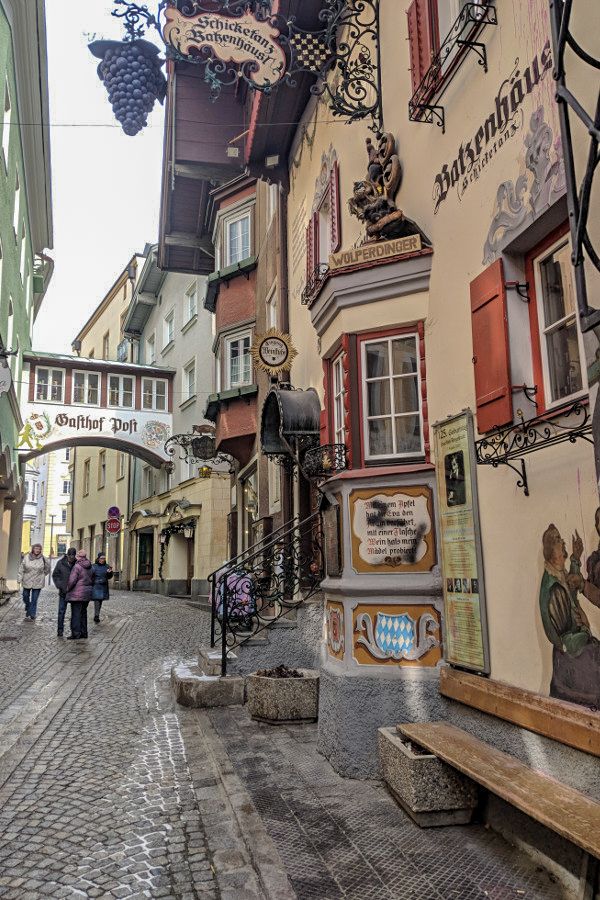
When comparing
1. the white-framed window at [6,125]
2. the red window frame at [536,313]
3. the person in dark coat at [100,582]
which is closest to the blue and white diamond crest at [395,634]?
the red window frame at [536,313]

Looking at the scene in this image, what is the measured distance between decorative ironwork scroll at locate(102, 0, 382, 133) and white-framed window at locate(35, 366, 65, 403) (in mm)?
21612

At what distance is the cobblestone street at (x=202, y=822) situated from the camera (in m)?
3.69

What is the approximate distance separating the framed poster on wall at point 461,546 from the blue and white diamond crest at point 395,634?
12.6 inches

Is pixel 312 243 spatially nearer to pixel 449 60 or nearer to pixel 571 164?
pixel 449 60

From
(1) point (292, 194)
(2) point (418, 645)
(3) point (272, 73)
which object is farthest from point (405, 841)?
(1) point (292, 194)

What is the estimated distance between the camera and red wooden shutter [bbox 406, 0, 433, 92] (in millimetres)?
6324

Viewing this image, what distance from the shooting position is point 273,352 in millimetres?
10750

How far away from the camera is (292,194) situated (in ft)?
40.3

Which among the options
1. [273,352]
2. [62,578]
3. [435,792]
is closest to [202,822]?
[435,792]

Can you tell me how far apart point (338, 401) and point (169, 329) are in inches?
942

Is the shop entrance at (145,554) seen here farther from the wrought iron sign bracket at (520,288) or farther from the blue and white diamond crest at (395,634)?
the wrought iron sign bracket at (520,288)

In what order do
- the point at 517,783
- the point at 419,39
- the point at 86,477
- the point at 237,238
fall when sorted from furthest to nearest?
the point at 86,477, the point at 237,238, the point at 419,39, the point at 517,783

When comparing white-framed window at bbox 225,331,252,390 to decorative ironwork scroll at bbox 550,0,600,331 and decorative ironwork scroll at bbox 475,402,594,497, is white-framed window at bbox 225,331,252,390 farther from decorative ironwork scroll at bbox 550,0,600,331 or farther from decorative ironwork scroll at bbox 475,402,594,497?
decorative ironwork scroll at bbox 550,0,600,331

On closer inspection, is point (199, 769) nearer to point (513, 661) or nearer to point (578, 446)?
point (513, 661)
